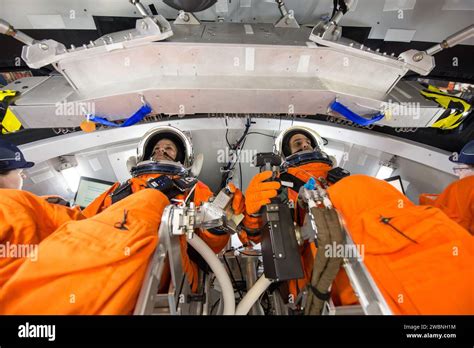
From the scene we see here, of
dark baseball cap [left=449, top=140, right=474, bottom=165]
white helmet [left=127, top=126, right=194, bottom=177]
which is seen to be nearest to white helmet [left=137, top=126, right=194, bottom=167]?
white helmet [left=127, top=126, right=194, bottom=177]

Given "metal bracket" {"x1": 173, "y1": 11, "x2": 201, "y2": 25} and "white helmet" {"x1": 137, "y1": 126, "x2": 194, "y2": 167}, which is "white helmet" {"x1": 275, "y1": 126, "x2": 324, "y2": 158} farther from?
"metal bracket" {"x1": 173, "y1": 11, "x2": 201, "y2": 25}

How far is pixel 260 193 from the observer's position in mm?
1629

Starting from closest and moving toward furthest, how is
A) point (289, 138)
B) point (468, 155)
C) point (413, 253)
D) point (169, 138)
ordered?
1. point (413, 253)
2. point (468, 155)
3. point (169, 138)
4. point (289, 138)

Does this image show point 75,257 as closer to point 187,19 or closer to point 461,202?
point 187,19

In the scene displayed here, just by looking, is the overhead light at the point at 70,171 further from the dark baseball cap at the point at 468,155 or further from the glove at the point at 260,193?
the dark baseball cap at the point at 468,155

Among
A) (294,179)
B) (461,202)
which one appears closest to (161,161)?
(294,179)

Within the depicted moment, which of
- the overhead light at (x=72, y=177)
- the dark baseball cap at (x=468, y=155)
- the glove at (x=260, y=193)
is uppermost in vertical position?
the overhead light at (x=72, y=177)

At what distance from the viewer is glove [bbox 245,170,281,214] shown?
1594mm

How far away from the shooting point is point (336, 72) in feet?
4.87

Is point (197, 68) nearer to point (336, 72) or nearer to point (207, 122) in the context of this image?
point (336, 72)

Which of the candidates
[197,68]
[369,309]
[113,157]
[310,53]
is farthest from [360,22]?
[113,157]

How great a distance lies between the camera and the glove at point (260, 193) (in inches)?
62.7

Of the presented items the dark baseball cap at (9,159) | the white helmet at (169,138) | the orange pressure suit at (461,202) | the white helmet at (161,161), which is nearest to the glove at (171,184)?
the white helmet at (161,161)

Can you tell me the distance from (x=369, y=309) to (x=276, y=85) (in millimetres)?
1273
